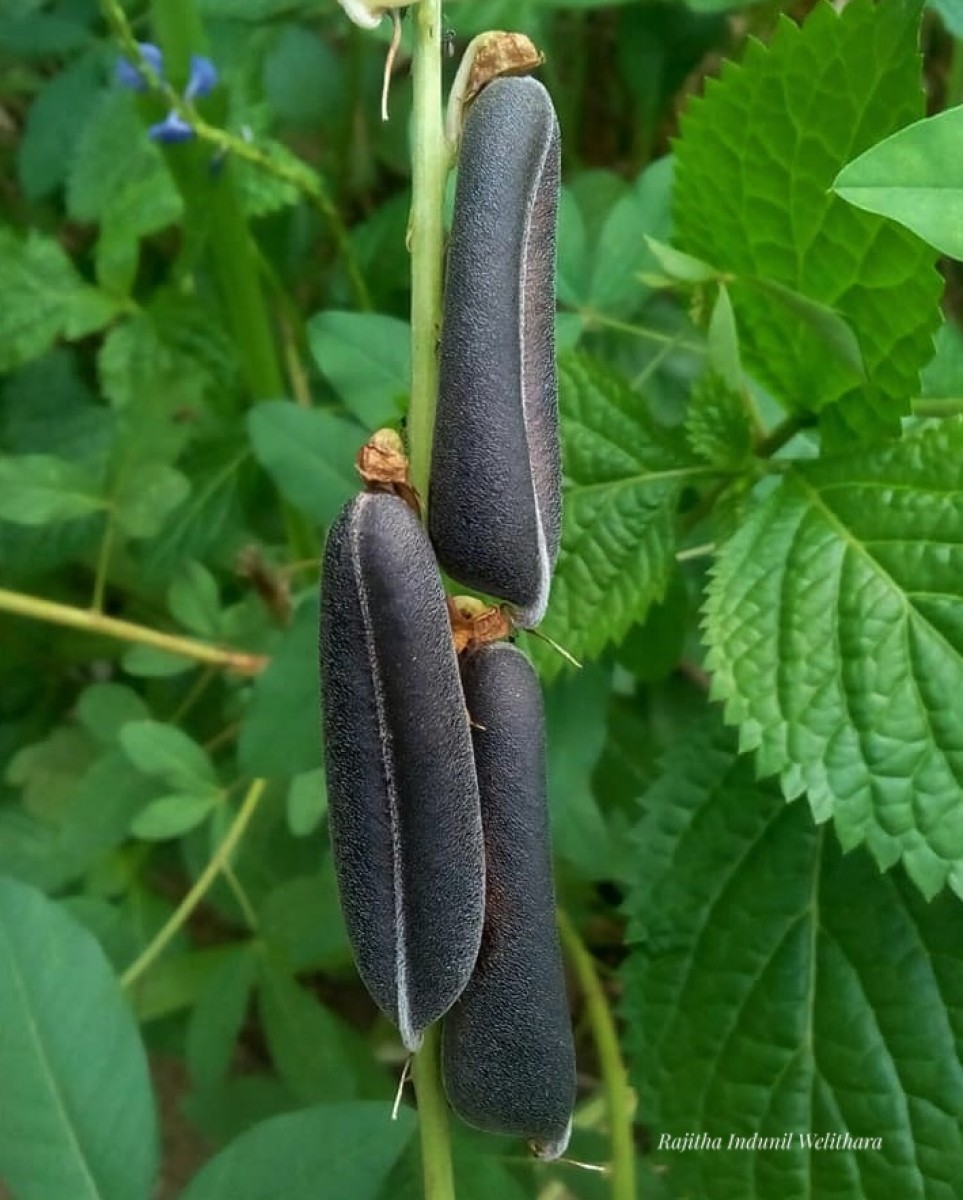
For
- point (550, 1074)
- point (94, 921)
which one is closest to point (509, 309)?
point (550, 1074)

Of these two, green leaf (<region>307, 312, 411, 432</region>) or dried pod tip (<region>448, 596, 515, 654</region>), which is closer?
dried pod tip (<region>448, 596, 515, 654</region>)

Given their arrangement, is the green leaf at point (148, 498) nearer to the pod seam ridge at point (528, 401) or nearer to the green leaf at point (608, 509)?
the green leaf at point (608, 509)

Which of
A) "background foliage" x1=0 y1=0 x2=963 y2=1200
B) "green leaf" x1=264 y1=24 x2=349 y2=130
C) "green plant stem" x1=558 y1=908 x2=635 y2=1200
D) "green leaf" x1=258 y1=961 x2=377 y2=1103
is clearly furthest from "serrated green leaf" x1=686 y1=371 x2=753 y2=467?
"green leaf" x1=264 y1=24 x2=349 y2=130

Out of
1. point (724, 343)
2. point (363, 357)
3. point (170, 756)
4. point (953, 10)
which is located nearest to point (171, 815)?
point (170, 756)

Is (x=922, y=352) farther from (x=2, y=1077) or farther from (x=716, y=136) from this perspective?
(x=2, y=1077)

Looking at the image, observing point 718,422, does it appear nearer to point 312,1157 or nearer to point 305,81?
point 312,1157

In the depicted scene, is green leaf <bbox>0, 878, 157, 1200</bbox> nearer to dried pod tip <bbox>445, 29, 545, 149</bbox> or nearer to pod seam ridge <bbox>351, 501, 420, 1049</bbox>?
pod seam ridge <bbox>351, 501, 420, 1049</bbox>

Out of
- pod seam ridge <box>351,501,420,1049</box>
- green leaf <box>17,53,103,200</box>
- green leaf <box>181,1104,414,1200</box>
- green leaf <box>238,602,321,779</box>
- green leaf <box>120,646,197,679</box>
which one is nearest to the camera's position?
pod seam ridge <box>351,501,420,1049</box>
